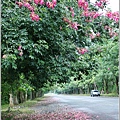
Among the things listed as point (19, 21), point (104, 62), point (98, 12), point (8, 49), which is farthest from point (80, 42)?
point (104, 62)

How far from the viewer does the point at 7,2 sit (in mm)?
5527

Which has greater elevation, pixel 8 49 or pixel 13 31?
pixel 13 31

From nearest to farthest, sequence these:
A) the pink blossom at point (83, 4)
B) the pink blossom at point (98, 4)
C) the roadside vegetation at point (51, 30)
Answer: the roadside vegetation at point (51, 30)
the pink blossom at point (83, 4)
the pink blossom at point (98, 4)

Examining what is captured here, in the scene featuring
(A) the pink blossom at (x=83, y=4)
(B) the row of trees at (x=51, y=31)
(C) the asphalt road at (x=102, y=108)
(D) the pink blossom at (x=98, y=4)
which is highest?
(D) the pink blossom at (x=98, y=4)

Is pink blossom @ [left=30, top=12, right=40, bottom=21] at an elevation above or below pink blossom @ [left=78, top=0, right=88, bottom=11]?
below

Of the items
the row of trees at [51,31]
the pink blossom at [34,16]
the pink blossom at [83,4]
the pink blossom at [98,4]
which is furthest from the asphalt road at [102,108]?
the pink blossom at [34,16]

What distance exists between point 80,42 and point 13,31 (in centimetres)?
242

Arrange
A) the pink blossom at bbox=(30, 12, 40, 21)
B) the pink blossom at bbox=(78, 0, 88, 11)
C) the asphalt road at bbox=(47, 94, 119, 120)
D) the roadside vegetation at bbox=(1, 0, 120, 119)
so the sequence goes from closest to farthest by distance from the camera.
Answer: the pink blossom at bbox=(30, 12, 40, 21) < the roadside vegetation at bbox=(1, 0, 120, 119) < the pink blossom at bbox=(78, 0, 88, 11) < the asphalt road at bbox=(47, 94, 119, 120)

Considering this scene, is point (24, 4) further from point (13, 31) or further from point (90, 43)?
point (90, 43)

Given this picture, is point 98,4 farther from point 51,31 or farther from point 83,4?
point 51,31

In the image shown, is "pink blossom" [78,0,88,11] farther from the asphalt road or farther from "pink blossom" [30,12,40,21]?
the asphalt road

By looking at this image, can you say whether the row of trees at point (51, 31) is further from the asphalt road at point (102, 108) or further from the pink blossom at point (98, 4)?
the asphalt road at point (102, 108)

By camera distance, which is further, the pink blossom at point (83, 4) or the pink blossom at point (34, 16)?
the pink blossom at point (83, 4)

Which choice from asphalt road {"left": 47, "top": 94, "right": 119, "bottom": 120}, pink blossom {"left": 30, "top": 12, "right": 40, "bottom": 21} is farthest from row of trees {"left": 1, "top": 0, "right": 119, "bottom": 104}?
asphalt road {"left": 47, "top": 94, "right": 119, "bottom": 120}
